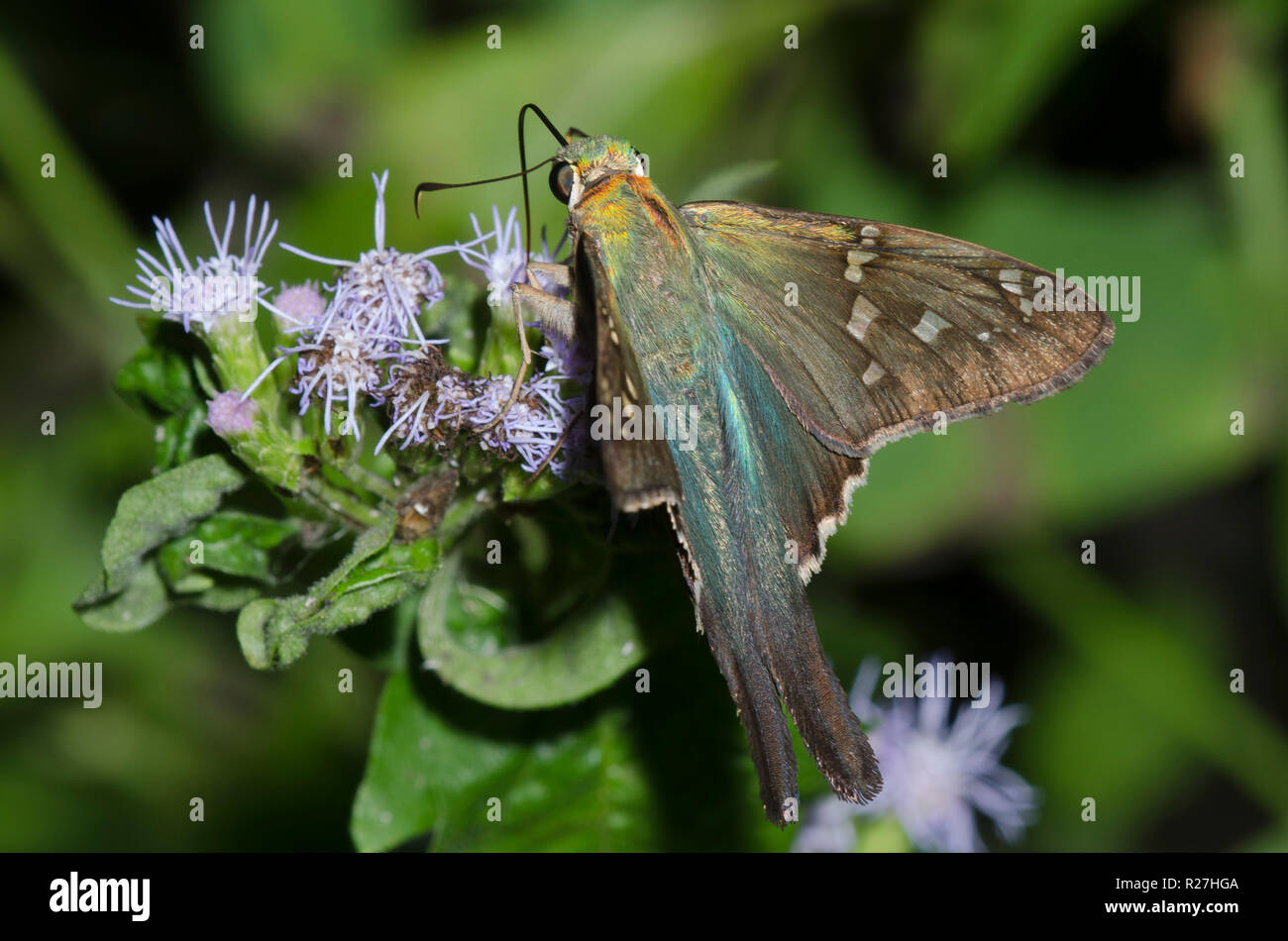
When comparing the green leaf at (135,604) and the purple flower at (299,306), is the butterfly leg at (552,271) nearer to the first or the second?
the purple flower at (299,306)

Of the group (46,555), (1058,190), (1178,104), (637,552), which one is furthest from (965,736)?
(46,555)

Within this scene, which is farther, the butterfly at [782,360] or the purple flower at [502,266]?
the purple flower at [502,266]

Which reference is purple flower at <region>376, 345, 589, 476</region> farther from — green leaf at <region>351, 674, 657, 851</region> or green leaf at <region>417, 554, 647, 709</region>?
green leaf at <region>351, 674, 657, 851</region>

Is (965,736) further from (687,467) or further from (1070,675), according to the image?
(687,467)

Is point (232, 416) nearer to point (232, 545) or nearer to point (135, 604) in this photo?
point (232, 545)

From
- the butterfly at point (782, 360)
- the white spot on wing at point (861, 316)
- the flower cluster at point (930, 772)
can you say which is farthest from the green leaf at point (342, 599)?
the flower cluster at point (930, 772)
